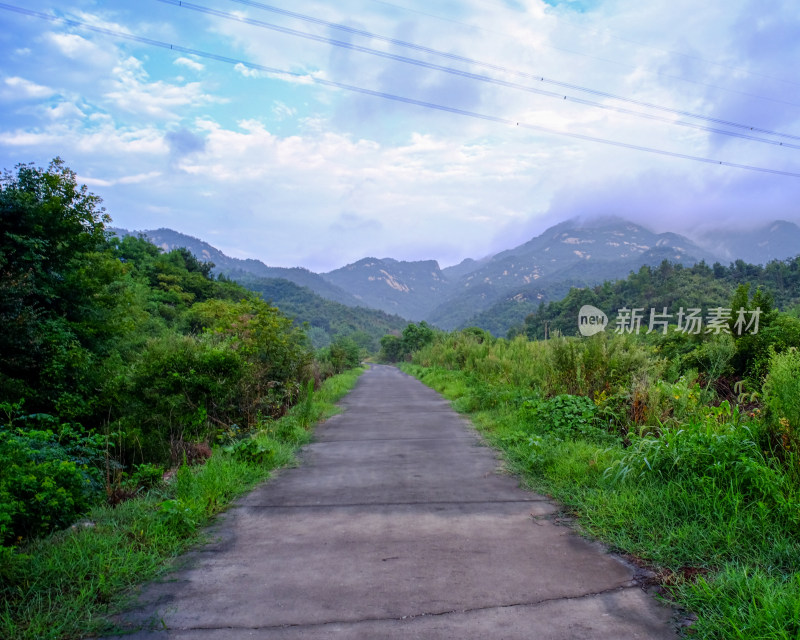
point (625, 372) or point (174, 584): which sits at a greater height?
point (625, 372)

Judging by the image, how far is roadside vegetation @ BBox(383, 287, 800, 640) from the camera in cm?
240

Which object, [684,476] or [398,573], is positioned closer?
[398,573]

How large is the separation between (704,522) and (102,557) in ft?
13.3

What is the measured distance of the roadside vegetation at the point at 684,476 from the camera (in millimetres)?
2400

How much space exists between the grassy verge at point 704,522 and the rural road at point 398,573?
0.74 feet

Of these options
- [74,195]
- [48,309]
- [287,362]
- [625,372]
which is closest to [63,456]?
[287,362]

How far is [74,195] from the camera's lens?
1138 centimetres

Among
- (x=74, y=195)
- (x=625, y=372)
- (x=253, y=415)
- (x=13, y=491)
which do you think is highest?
(x=74, y=195)

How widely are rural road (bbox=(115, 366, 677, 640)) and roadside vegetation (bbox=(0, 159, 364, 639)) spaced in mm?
390

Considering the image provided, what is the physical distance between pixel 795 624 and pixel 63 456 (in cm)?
539

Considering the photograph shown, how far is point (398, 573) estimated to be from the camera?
280 cm

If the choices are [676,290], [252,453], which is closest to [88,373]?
[252,453]

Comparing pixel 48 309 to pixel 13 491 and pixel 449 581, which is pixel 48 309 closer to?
pixel 13 491

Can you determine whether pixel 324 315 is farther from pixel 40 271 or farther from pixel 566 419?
pixel 566 419
